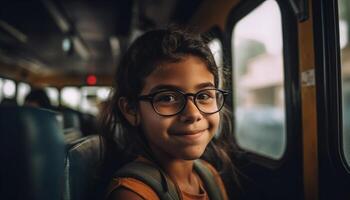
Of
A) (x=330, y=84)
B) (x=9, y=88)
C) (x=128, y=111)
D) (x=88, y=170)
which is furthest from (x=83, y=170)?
(x=9, y=88)

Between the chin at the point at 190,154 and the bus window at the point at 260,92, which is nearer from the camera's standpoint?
the chin at the point at 190,154

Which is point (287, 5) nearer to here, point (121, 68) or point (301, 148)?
point (301, 148)

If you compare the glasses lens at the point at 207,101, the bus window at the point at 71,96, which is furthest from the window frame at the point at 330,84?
the bus window at the point at 71,96

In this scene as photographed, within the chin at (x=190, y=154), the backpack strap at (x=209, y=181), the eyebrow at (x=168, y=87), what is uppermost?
the eyebrow at (x=168, y=87)

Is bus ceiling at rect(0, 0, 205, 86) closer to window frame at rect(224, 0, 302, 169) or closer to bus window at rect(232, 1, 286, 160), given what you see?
bus window at rect(232, 1, 286, 160)

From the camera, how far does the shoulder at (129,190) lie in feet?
3.21

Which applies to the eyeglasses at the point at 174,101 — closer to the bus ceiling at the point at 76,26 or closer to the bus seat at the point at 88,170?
the bus seat at the point at 88,170

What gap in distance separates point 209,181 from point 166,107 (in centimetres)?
42

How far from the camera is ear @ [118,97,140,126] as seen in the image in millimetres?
1168

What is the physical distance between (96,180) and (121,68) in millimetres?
412

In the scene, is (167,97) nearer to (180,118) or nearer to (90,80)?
(180,118)

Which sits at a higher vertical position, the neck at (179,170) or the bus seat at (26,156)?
the bus seat at (26,156)

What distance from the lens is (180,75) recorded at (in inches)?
42.6

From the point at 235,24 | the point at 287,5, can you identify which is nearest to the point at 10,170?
the point at 287,5
